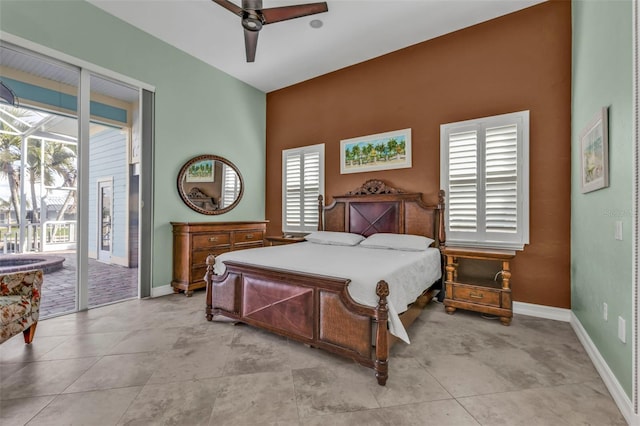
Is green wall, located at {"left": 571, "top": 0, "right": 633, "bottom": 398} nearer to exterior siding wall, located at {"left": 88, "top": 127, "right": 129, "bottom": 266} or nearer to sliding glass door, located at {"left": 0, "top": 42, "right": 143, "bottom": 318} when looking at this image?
sliding glass door, located at {"left": 0, "top": 42, "right": 143, "bottom": 318}

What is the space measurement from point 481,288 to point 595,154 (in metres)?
1.57

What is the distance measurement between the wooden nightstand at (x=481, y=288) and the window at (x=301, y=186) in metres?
2.41

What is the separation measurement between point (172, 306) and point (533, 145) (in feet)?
15.3

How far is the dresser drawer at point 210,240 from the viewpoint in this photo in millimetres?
3830

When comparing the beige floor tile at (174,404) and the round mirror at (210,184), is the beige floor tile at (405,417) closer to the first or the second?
the beige floor tile at (174,404)

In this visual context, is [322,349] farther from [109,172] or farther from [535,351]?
[109,172]

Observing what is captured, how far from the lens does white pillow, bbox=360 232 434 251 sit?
3.27 metres

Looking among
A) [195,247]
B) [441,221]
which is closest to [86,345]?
[195,247]

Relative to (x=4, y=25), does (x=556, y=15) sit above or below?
above

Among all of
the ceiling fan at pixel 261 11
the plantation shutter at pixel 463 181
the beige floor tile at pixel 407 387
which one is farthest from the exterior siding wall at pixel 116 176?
the plantation shutter at pixel 463 181

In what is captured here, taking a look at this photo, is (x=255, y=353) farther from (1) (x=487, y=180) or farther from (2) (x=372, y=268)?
(1) (x=487, y=180)

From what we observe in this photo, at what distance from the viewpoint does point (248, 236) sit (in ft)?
14.8

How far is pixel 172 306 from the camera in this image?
133 inches

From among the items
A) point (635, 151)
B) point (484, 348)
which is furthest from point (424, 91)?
point (484, 348)
